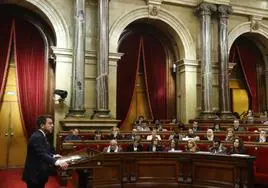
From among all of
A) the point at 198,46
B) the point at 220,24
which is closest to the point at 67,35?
the point at 198,46

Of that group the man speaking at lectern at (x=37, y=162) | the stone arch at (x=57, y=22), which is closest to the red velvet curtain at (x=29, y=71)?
the stone arch at (x=57, y=22)

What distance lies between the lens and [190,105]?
41.1 ft

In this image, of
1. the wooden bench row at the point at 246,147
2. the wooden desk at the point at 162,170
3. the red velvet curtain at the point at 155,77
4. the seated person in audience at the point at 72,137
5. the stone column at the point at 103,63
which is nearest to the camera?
the wooden desk at the point at 162,170

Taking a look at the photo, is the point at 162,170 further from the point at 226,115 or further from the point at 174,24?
the point at 174,24

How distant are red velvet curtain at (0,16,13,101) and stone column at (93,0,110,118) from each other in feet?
10.2

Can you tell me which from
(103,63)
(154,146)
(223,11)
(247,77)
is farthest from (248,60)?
(154,146)

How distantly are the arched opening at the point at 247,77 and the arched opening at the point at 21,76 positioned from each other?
799 cm

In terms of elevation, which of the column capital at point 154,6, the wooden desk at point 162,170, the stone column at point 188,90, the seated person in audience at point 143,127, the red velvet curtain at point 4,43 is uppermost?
the column capital at point 154,6

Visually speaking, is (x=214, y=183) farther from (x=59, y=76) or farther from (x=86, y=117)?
(x=59, y=76)

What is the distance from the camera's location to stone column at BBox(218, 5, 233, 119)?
40.6 ft

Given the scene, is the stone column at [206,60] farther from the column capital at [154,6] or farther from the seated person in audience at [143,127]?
the seated person in audience at [143,127]

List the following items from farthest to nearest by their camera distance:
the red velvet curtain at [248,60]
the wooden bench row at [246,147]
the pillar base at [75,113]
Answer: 1. the red velvet curtain at [248,60]
2. the pillar base at [75,113]
3. the wooden bench row at [246,147]

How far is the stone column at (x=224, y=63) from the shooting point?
12367 millimetres

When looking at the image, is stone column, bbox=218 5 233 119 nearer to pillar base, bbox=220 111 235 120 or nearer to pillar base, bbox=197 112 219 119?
pillar base, bbox=220 111 235 120
